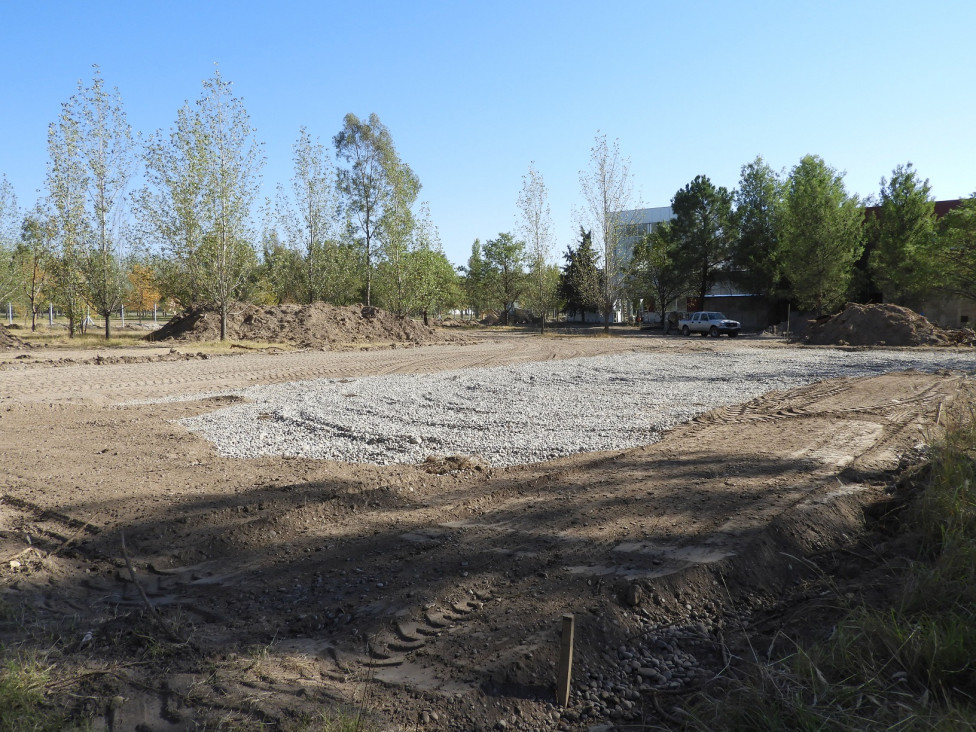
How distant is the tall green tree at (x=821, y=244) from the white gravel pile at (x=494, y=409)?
2687 cm

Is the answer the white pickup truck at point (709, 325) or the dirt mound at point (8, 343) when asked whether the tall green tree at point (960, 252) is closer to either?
the white pickup truck at point (709, 325)

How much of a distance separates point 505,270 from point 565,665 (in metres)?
65.6

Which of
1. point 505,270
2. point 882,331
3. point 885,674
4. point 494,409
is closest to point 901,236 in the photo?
point 882,331

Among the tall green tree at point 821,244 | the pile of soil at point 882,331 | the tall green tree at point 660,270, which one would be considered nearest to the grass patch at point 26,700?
the pile of soil at point 882,331

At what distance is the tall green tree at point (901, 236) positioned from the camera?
4481 centimetres

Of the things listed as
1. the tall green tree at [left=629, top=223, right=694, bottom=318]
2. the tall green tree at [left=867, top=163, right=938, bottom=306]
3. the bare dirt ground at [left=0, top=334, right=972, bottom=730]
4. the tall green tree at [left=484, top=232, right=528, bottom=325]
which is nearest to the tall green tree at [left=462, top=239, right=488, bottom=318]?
the tall green tree at [left=484, top=232, right=528, bottom=325]

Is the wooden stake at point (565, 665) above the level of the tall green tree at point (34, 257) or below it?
below

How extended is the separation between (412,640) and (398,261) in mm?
38836

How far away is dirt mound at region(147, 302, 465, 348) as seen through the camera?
31281 mm

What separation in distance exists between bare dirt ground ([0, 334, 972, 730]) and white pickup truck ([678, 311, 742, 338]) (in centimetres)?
3617

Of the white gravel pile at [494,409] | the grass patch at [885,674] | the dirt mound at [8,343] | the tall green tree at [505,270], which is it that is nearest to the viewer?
the grass patch at [885,674]

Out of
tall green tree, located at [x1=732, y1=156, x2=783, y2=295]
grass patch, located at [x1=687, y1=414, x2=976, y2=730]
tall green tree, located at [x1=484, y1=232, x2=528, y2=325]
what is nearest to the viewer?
grass patch, located at [x1=687, y1=414, x2=976, y2=730]

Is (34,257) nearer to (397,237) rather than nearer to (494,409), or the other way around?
(397,237)

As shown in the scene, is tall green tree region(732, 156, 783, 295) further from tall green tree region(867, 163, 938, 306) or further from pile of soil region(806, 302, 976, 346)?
pile of soil region(806, 302, 976, 346)
